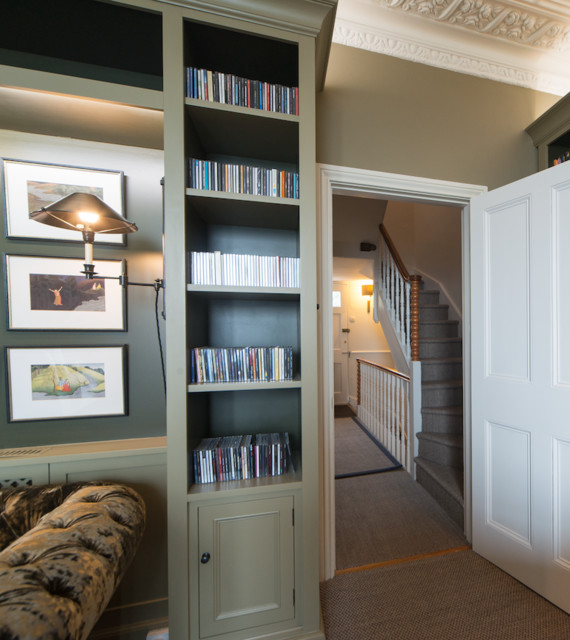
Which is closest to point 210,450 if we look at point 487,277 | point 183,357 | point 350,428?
point 183,357

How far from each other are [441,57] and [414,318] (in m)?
1.92

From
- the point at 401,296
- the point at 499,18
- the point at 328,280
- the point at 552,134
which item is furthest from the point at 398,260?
the point at 328,280

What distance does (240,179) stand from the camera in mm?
1123

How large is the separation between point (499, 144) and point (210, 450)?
242cm

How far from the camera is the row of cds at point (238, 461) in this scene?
1092mm

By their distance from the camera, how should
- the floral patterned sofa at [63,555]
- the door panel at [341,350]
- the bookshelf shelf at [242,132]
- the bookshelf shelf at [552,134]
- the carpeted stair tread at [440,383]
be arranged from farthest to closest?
the door panel at [341,350], the carpeted stair tread at [440,383], the bookshelf shelf at [552,134], the bookshelf shelf at [242,132], the floral patterned sofa at [63,555]

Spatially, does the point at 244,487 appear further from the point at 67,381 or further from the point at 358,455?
the point at 358,455

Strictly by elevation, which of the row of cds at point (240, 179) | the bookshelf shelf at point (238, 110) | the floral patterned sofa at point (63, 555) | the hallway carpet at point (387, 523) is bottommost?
the hallway carpet at point (387, 523)

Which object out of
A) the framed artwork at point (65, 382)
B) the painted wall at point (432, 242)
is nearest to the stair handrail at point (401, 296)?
the painted wall at point (432, 242)

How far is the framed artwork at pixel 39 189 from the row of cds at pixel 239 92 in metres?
0.62

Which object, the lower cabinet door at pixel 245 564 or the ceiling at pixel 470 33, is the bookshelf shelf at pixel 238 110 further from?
the lower cabinet door at pixel 245 564

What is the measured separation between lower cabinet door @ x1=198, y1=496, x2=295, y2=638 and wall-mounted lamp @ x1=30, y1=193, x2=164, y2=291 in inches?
43.9

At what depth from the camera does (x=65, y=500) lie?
3.26ft

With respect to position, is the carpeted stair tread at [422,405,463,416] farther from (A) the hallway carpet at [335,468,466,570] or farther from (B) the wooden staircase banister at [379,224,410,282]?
(B) the wooden staircase banister at [379,224,410,282]
